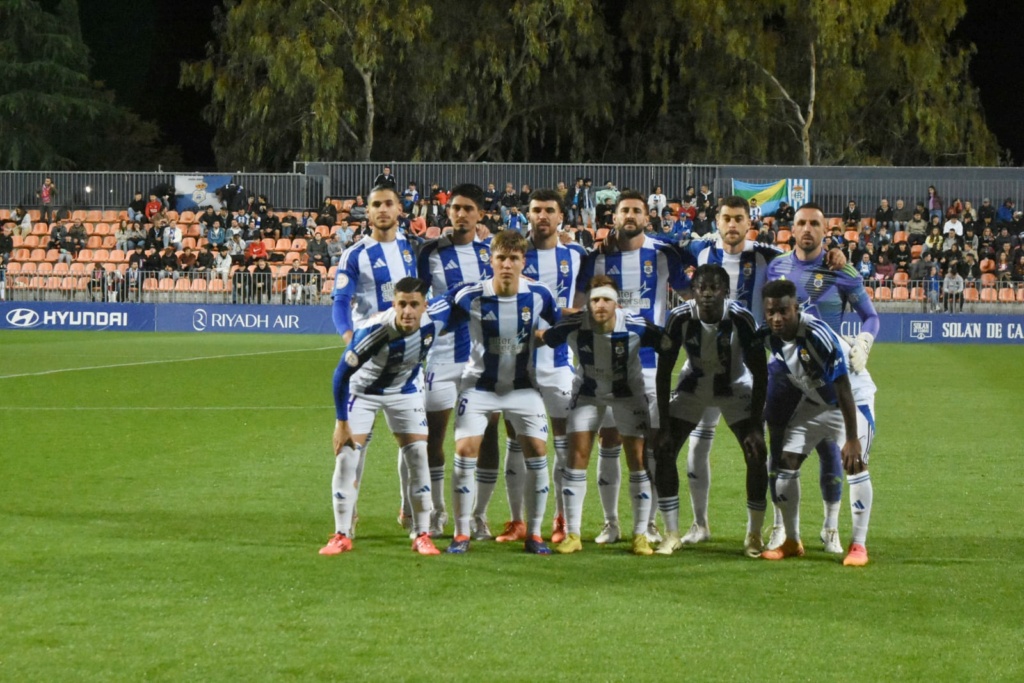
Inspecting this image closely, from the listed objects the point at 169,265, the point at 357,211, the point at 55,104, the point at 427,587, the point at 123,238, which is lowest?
the point at 427,587

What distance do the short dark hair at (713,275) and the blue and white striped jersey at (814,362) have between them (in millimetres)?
340

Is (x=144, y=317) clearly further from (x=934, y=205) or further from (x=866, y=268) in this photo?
(x=934, y=205)

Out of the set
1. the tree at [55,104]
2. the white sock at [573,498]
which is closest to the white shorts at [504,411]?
the white sock at [573,498]

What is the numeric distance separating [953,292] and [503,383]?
24.8m

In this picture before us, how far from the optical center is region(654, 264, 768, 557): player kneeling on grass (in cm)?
724

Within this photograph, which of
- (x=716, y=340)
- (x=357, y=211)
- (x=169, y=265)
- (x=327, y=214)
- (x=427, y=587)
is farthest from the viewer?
(x=327, y=214)

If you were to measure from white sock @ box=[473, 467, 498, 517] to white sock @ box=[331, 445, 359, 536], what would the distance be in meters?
0.85

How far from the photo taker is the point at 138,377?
1848cm

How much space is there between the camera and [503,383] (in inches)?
298

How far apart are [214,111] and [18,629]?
42.2m

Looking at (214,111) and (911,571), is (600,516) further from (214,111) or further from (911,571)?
(214,111)

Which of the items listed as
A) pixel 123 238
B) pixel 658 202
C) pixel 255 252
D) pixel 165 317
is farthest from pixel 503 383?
pixel 123 238

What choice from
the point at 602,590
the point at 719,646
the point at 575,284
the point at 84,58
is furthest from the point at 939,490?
the point at 84,58

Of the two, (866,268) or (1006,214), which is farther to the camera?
(1006,214)
